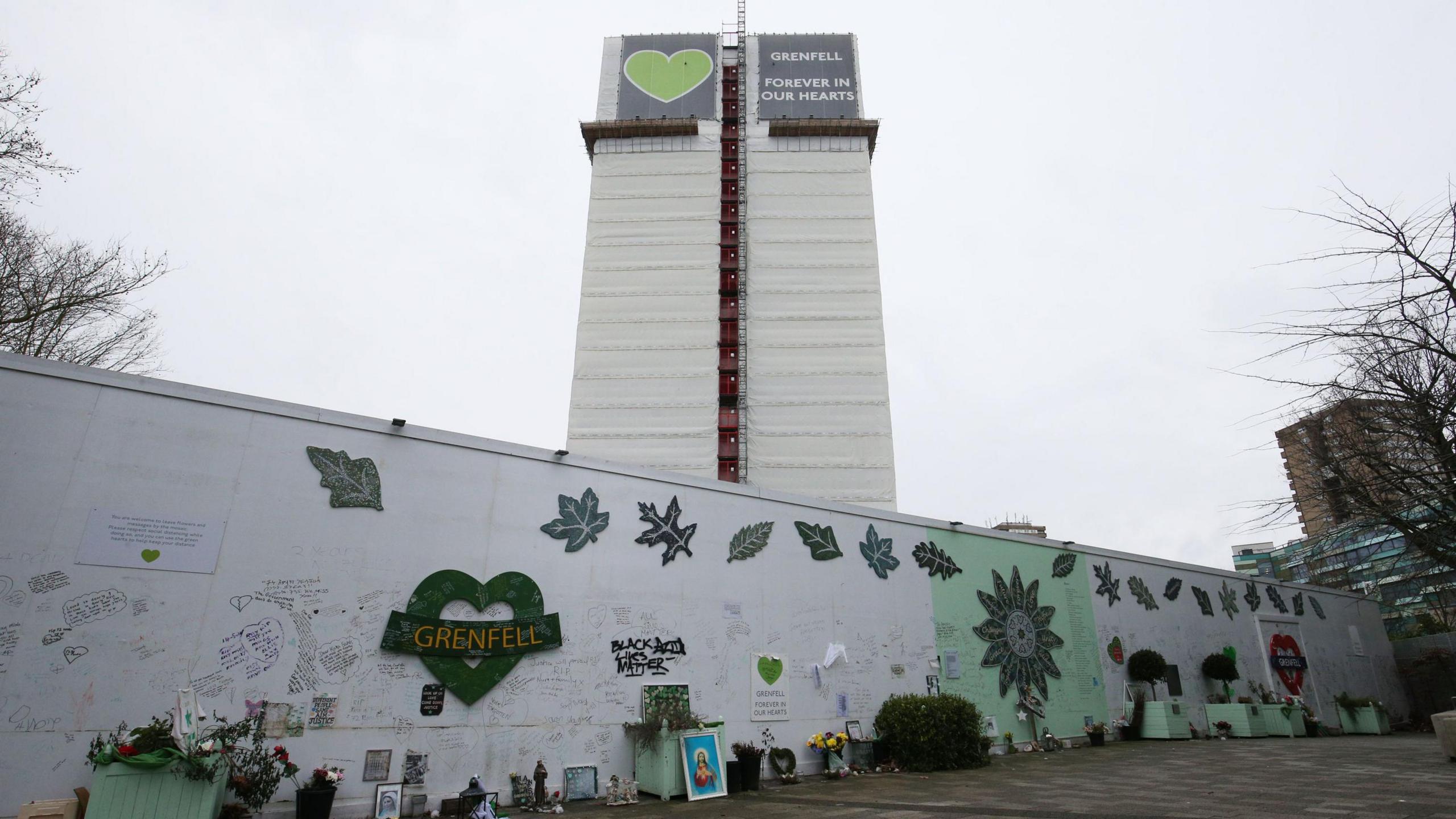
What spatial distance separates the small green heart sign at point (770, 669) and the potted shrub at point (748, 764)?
1368mm

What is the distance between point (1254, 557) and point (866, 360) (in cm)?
5090

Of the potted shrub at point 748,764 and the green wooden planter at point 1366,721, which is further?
the green wooden planter at point 1366,721

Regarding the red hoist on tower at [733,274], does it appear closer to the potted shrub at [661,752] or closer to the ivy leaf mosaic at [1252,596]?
the ivy leaf mosaic at [1252,596]

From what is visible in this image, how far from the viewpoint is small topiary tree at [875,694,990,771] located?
13.1 metres

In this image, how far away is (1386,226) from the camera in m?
6.05

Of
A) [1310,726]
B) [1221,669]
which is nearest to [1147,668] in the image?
[1221,669]

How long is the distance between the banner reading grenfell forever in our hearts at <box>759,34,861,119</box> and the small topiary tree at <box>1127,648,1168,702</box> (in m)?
35.7

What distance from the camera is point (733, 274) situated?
139ft

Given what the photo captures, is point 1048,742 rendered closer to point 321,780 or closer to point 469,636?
A: point 469,636

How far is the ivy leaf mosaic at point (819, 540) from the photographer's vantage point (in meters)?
14.1

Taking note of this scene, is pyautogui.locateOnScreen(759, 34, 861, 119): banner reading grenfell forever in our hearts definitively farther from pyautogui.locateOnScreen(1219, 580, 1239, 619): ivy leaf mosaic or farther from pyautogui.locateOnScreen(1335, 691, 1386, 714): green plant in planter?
pyautogui.locateOnScreen(1335, 691, 1386, 714): green plant in planter

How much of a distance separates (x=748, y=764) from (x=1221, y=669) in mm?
15465

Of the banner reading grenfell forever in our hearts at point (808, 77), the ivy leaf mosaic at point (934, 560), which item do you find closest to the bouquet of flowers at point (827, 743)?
the ivy leaf mosaic at point (934, 560)

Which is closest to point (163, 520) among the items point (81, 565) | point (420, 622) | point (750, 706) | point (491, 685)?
point (81, 565)
